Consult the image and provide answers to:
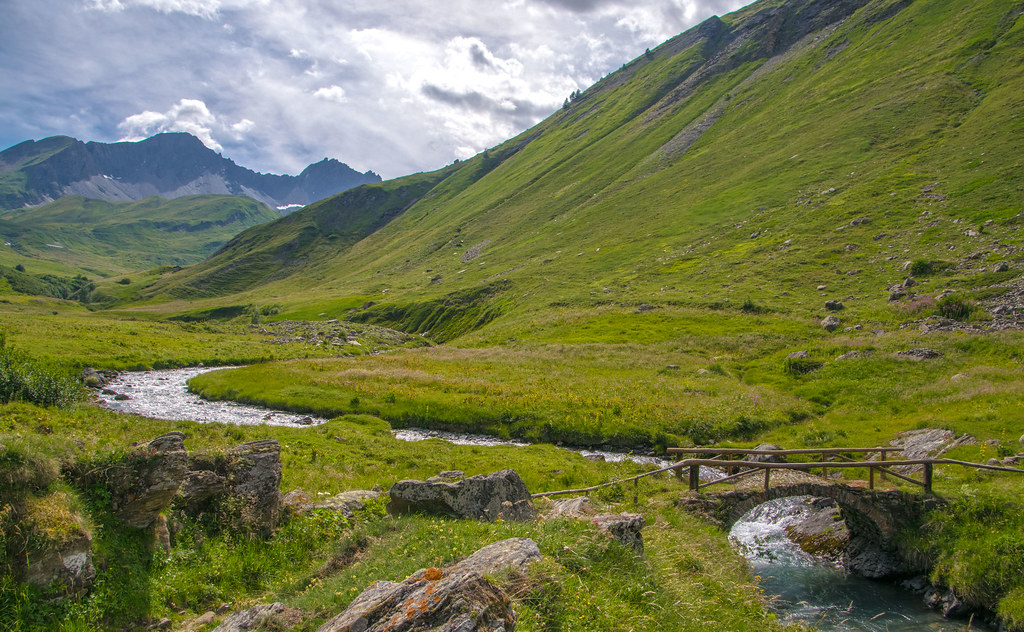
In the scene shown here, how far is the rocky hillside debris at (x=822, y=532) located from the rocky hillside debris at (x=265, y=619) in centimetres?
2274

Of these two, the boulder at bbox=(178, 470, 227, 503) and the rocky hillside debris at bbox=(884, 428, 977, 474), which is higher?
the boulder at bbox=(178, 470, 227, 503)

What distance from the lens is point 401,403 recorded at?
144ft

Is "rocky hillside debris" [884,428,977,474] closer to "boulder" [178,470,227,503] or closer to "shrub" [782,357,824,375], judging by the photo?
"shrub" [782,357,824,375]

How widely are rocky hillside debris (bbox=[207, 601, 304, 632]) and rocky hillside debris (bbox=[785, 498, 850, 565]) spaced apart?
74.6 feet

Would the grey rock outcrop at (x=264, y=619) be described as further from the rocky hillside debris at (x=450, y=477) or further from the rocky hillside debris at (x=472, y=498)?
the rocky hillside debris at (x=450, y=477)

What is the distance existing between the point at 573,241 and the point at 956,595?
11897 cm

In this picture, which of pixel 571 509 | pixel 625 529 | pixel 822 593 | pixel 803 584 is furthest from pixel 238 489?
pixel 822 593

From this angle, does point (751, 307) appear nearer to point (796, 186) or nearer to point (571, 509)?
point (796, 186)

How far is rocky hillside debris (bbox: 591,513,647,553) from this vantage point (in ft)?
39.6

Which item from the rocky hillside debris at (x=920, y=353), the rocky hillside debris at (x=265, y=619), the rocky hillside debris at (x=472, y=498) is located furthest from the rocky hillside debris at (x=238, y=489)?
the rocky hillside debris at (x=920, y=353)

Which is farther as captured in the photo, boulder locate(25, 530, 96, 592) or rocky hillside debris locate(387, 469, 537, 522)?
rocky hillside debris locate(387, 469, 537, 522)

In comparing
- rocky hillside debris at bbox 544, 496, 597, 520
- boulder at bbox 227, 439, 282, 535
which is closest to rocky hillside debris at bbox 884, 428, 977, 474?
rocky hillside debris at bbox 544, 496, 597, 520

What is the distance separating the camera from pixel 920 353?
4009 cm

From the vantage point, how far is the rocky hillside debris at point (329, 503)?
16297mm
